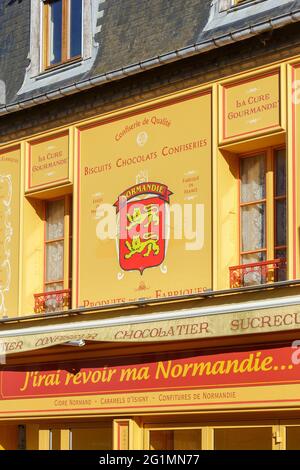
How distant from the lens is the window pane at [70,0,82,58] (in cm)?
1944

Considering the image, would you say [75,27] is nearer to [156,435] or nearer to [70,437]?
[70,437]

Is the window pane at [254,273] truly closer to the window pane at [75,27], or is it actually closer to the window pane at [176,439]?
the window pane at [176,439]

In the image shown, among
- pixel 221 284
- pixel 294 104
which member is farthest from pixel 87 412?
pixel 294 104

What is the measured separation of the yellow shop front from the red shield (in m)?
0.02

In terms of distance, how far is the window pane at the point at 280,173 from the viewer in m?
16.2

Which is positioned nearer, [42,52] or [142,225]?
[142,225]

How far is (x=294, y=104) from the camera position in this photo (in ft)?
51.5

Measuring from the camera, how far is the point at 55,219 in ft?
64.2

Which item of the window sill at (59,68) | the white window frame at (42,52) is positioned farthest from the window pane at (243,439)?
the window sill at (59,68)

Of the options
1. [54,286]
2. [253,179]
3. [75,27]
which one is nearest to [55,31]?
[75,27]

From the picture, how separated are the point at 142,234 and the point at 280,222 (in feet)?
7.66

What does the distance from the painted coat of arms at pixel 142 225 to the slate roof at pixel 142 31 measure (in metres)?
1.75

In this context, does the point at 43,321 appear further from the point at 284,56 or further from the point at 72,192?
the point at 284,56

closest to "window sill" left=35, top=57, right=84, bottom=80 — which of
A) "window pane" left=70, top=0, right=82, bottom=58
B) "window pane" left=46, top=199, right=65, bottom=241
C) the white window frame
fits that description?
the white window frame
